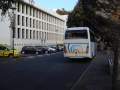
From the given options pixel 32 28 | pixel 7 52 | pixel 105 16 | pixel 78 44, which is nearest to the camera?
pixel 105 16

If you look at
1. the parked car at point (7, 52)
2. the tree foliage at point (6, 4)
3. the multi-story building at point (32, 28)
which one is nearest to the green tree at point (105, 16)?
the tree foliage at point (6, 4)

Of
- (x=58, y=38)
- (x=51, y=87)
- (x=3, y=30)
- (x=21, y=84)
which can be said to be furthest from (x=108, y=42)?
(x=58, y=38)

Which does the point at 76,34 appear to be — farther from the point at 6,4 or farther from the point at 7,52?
the point at 6,4

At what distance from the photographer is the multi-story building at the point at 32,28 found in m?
75.5

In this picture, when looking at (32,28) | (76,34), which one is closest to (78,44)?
(76,34)

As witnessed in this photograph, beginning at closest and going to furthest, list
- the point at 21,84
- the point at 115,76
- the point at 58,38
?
the point at 115,76, the point at 21,84, the point at 58,38

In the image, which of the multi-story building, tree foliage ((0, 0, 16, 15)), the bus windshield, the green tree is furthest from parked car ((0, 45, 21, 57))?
the green tree

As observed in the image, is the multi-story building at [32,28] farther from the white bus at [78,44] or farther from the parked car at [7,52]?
the white bus at [78,44]

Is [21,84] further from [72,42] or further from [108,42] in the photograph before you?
[72,42]

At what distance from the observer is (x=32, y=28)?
9388 cm

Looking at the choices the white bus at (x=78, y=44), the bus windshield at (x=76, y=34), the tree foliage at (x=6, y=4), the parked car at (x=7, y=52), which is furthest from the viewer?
the parked car at (x=7, y=52)

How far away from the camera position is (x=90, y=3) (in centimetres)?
812

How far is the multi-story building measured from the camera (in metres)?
75.5

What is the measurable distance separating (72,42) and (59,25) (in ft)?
314
